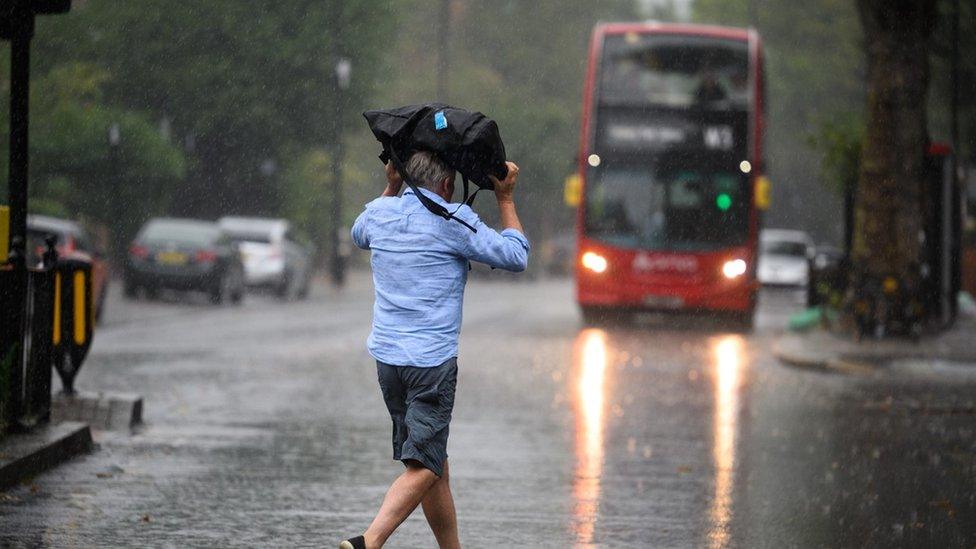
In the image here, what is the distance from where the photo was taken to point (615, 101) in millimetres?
23969

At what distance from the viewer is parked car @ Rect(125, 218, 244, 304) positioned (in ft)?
98.4

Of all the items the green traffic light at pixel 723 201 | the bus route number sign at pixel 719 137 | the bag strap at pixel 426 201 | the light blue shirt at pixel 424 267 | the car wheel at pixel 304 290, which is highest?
the bus route number sign at pixel 719 137

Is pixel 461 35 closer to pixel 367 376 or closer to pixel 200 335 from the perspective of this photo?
pixel 200 335

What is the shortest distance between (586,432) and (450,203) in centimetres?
554

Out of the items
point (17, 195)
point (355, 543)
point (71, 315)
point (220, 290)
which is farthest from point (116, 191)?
point (355, 543)

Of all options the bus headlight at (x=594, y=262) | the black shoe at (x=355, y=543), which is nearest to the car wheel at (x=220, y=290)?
the bus headlight at (x=594, y=262)

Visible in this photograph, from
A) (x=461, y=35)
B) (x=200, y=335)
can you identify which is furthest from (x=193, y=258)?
(x=461, y=35)

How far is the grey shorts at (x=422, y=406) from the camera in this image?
5633 millimetres

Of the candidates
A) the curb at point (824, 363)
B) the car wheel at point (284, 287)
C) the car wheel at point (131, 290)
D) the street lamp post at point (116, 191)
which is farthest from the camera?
the car wheel at point (284, 287)

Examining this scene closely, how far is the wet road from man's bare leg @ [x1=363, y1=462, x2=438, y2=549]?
131cm

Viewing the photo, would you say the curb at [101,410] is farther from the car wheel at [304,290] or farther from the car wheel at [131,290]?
the car wheel at [304,290]

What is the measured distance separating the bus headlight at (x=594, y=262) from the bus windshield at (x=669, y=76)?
225 centimetres

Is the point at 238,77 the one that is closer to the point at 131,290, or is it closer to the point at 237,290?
the point at 237,290

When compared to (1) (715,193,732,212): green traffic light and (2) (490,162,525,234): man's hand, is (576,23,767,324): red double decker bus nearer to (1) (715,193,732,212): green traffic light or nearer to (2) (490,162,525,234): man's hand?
(1) (715,193,732,212): green traffic light
